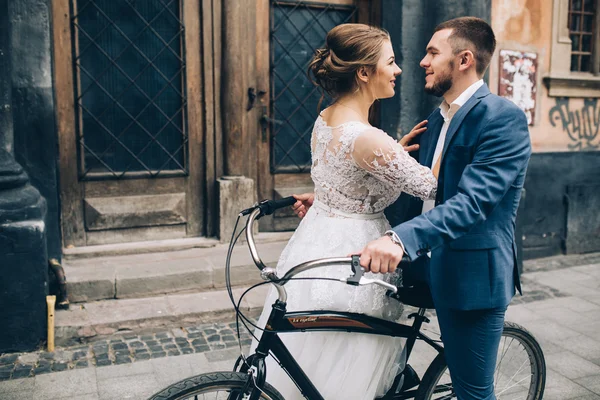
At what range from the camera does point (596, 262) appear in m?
6.84

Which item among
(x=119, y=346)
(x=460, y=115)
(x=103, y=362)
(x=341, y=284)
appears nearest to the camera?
(x=460, y=115)

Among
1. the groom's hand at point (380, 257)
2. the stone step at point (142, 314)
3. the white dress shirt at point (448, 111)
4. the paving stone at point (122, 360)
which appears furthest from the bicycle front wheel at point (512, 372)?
the stone step at point (142, 314)

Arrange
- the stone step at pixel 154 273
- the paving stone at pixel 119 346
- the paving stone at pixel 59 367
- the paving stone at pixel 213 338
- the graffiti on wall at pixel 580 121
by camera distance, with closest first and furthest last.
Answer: the paving stone at pixel 59 367 < the paving stone at pixel 119 346 < the paving stone at pixel 213 338 < the stone step at pixel 154 273 < the graffiti on wall at pixel 580 121

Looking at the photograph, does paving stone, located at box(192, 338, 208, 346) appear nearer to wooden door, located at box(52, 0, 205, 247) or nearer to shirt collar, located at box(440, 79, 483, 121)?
wooden door, located at box(52, 0, 205, 247)

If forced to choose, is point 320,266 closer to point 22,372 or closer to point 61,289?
point 22,372

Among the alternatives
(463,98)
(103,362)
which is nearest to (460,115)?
(463,98)

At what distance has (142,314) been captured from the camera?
4758mm

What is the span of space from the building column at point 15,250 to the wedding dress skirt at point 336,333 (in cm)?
235

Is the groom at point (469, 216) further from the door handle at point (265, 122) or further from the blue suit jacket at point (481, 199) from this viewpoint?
the door handle at point (265, 122)

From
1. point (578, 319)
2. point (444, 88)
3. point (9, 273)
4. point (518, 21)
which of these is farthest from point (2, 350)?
point (518, 21)

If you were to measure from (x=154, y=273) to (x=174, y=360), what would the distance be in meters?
1.10

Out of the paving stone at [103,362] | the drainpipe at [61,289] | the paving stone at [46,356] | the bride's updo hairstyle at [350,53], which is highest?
the bride's updo hairstyle at [350,53]

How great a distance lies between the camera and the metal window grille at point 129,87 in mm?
5414

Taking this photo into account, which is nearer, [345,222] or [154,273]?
[345,222]
